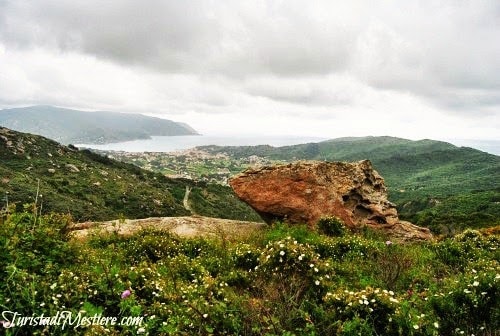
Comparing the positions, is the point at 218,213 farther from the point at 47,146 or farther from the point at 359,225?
the point at 359,225

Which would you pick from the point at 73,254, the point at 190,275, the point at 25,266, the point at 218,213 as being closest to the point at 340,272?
the point at 190,275

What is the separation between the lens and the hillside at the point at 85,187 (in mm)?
79562

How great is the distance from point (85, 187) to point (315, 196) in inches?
3656

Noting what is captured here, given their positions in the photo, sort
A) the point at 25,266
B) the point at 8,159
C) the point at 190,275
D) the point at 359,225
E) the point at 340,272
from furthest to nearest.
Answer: the point at 8,159, the point at 359,225, the point at 340,272, the point at 190,275, the point at 25,266

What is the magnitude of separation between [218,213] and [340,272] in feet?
379

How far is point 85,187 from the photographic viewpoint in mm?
100812

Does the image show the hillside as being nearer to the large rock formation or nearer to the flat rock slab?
the flat rock slab

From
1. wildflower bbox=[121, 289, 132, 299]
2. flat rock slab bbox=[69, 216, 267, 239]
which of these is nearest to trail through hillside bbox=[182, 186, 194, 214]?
flat rock slab bbox=[69, 216, 267, 239]

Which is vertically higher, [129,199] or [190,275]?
[190,275]

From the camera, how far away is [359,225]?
20469mm

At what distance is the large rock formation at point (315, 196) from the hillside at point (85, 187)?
5753 cm

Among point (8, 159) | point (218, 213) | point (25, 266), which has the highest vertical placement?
point (25, 266)

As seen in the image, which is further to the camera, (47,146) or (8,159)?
(47,146)

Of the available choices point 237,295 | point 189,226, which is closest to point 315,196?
point 189,226
